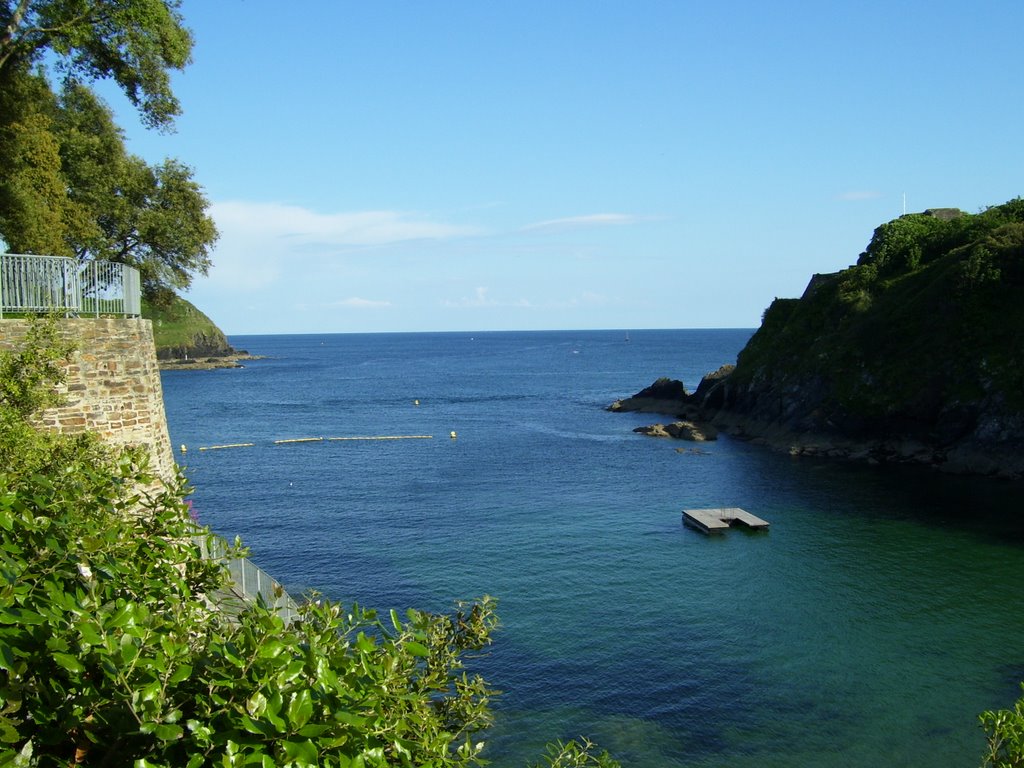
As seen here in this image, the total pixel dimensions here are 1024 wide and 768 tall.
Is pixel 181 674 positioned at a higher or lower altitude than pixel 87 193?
lower

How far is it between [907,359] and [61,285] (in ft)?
224

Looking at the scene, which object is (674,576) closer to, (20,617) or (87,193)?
(87,193)

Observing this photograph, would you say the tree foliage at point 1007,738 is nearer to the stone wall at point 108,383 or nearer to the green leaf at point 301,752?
the green leaf at point 301,752

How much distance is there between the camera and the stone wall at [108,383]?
1858cm

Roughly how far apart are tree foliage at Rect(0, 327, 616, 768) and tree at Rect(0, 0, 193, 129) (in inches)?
665

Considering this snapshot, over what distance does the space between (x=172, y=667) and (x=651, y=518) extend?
45958 mm

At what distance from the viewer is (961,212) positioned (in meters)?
→ 90.1

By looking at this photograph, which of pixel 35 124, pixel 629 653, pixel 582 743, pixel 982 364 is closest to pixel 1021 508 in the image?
pixel 982 364

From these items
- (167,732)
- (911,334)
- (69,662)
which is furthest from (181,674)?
(911,334)

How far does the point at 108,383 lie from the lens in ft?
64.1

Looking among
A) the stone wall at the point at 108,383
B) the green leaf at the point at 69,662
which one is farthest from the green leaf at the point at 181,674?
the stone wall at the point at 108,383

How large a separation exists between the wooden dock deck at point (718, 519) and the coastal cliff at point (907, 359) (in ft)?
74.3

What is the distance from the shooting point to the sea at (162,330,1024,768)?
25.7 m

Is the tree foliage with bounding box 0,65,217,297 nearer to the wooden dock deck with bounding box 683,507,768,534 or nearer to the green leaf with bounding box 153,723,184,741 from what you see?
the green leaf with bounding box 153,723,184,741
